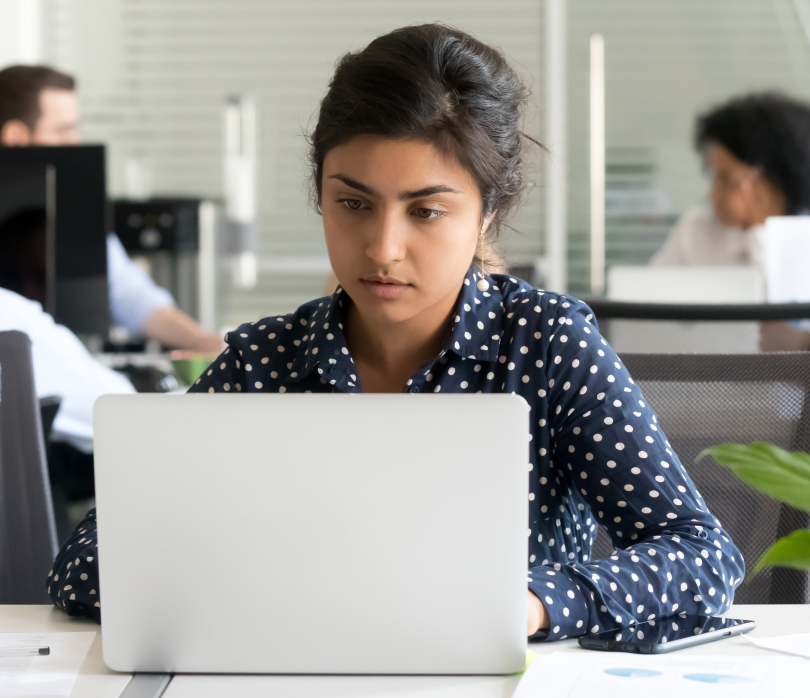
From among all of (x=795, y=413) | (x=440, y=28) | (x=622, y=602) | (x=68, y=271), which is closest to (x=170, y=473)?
(x=622, y=602)

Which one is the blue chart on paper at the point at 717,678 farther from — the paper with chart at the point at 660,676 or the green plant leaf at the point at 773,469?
the green plant leaf at the point at 773,469

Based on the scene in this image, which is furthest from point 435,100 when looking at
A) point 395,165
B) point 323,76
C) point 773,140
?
point 323,76

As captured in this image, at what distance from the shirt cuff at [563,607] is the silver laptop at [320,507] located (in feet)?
0.41

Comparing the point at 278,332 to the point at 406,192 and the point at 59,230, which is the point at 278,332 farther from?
the point at 59,230

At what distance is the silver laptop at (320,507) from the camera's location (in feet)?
2.23

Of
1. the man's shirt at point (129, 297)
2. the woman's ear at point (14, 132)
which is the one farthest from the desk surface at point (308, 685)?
the man's shirt at point (129, 297)

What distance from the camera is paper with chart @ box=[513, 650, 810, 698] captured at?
0.70 metres

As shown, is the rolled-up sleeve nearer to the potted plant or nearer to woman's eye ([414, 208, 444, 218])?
woman's eye ([414, 208, 444, 218])

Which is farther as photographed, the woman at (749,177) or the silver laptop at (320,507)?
the woman at (749,177)

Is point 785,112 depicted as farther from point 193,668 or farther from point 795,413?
point 193,668

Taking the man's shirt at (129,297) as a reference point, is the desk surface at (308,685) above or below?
below

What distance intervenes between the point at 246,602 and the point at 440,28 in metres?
0.74

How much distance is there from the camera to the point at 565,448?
3.58 ft

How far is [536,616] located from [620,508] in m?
0.25
